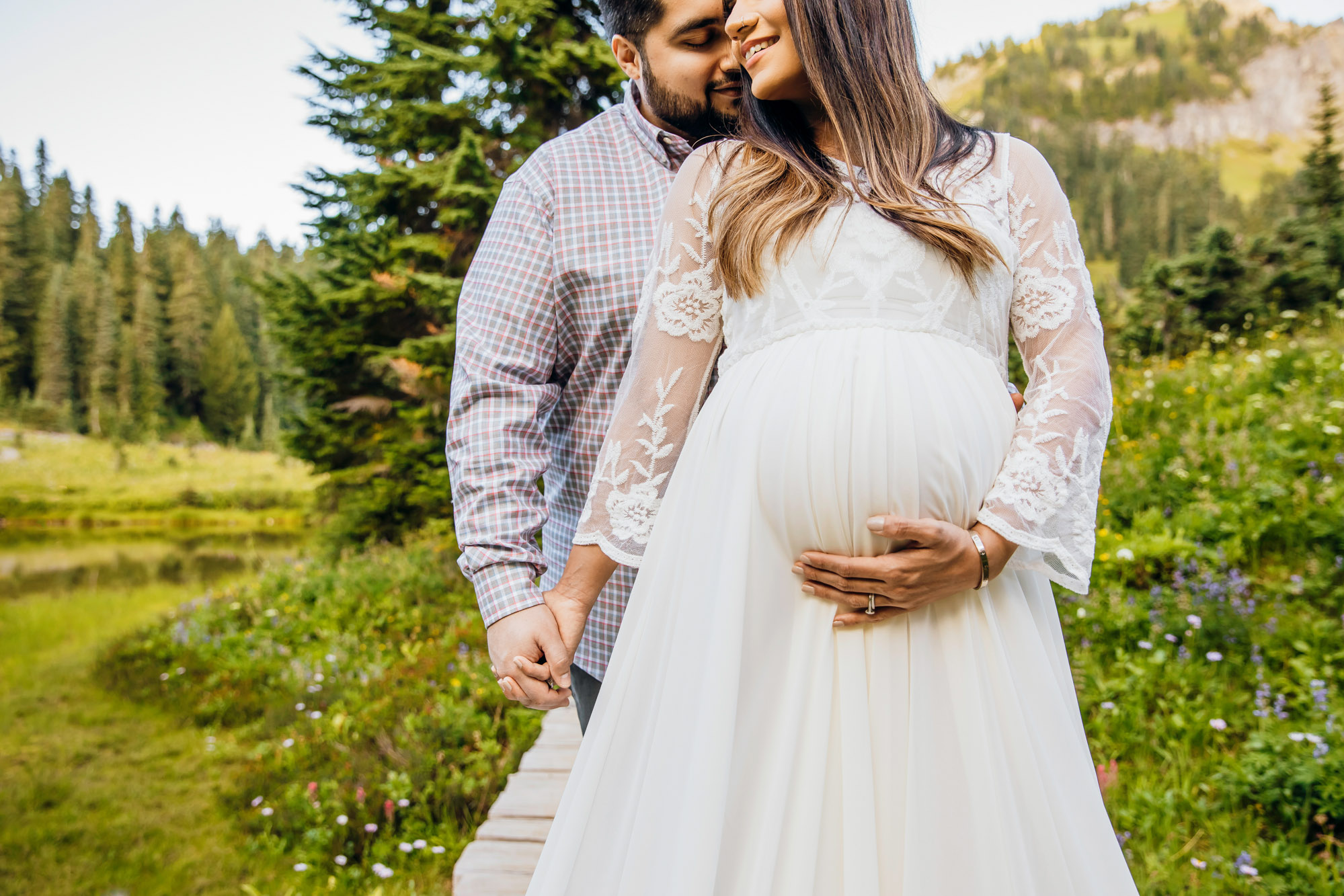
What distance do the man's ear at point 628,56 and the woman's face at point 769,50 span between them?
510 mm

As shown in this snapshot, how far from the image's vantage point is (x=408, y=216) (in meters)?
8.41

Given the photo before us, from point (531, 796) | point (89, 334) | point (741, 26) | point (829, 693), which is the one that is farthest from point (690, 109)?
point (89, 334)

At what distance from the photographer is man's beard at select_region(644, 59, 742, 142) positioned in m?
1.66

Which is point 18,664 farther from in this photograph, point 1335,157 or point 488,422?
point 1335,157

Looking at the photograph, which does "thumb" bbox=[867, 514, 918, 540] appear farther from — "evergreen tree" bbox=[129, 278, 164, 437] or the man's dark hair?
"evergreen tree" bbox=[129, 278, 164, 437]

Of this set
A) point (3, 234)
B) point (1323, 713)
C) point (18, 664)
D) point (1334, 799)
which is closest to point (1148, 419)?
point (1323, 713)

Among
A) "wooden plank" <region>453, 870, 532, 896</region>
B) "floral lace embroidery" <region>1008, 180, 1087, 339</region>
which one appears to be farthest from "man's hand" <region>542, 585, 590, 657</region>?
"wooden plank" <region>453, 870, 532, 896</region>

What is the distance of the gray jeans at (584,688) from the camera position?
5.54 feet

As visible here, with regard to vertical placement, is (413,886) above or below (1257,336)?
below

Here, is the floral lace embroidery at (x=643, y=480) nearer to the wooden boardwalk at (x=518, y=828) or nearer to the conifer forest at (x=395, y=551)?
the wooden boardwalk at (x=518, y=828)

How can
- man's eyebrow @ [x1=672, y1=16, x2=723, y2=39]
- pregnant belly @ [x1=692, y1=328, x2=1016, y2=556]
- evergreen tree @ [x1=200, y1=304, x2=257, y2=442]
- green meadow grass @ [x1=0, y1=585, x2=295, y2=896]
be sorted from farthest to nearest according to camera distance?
1. evergreen tree @ [x1=200, y1=304, x2=257, y2=442]
2. green meadow grass @ [x1=0, y1=585, x2=295, y2=896]
3. man's eyebrow @ [x1=672, y1=16, x2=723, y2=39]
4. pregnant belly @ [x1=692, y1=328, x2=1016, y2=556]

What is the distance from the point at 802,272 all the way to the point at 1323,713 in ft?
10.5

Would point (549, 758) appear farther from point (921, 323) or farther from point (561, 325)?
point (921, 323)

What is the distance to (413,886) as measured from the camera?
3299mm
